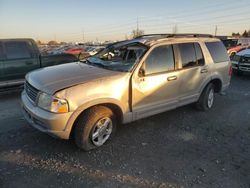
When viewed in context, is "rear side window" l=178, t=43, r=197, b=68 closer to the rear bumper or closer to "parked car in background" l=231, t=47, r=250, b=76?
the rear bumper

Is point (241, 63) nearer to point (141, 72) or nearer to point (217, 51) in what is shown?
point (217, 51)

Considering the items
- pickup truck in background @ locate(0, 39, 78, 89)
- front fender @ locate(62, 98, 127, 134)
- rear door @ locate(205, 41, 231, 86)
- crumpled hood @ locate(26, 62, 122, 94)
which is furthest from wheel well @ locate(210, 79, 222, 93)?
pickup truck in background @ locate(0, 39, 78, 89)

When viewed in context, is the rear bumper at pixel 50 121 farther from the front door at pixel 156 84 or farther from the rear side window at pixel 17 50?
the rear side window at pixel 17 50

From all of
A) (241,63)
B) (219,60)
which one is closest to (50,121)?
(219,60)

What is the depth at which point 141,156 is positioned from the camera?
12.2 ft

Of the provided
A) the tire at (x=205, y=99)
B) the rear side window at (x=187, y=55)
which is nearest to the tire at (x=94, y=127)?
the rear side window at (x=187, y=55)

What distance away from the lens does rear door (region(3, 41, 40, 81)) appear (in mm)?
6754

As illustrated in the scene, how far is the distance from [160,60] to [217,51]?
2113 mm

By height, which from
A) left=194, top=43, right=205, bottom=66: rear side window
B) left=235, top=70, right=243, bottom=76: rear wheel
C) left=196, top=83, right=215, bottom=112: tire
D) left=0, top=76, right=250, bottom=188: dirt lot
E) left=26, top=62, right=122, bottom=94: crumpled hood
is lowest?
left=235, top=70, right=243, bottom=76: rear wheel

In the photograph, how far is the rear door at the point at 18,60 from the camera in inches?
266

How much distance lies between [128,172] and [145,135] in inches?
49.3

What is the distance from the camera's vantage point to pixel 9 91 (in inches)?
270

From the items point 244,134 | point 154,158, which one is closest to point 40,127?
point 154,158

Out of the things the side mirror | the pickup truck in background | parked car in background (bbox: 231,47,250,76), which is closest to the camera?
the side mirror
